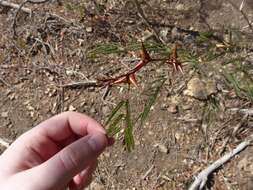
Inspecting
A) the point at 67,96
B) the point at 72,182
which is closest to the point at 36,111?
the point at 67,96

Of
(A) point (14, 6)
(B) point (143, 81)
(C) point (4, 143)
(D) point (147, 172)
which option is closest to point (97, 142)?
(D) point (147, 172)

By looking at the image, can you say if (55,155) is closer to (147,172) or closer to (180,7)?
(147,172)

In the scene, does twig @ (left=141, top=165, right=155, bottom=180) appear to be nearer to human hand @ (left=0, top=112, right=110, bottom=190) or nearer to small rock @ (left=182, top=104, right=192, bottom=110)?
small rock @ (left=182, top=104, right=192, bottom=110)

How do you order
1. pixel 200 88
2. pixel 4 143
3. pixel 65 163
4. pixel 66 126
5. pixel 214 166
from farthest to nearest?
pixel 4 143, pixel 200 88, pixel 214 166, pixel 66 126, pixel 65 163

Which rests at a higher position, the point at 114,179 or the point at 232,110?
the point at 232,110

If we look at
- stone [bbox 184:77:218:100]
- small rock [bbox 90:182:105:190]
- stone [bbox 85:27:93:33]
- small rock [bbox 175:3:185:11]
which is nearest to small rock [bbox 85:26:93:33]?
stone [bbox 85:27:93:33]

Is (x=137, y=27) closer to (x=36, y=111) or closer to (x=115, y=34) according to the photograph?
(x=115, y=34)
